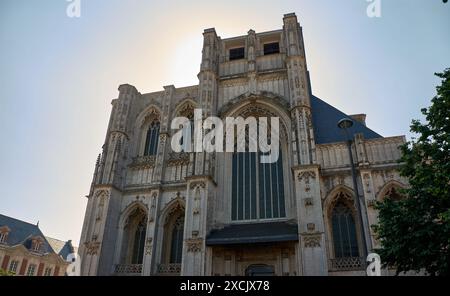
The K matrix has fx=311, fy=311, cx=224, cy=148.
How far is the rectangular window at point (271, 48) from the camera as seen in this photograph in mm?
24359

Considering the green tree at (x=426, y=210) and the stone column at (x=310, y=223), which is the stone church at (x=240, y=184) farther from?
the green tree at (x=426, y=210)

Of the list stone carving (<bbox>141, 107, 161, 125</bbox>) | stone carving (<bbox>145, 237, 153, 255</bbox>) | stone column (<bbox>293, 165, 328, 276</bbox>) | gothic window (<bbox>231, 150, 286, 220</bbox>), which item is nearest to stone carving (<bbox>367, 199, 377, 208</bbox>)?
stone column (<bbox>293, 165, 328, 276</bbox>)

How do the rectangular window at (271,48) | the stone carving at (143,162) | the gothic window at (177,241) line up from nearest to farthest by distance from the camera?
the gothic window at (177,241)
the stone carving at (143,162)
the rectangular window at (271,48)

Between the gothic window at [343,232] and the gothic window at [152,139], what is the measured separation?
12.9 m

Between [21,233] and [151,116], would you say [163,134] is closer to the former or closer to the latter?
[151,116]

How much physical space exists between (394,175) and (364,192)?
1923 mm

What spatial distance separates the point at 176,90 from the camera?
78.0ft

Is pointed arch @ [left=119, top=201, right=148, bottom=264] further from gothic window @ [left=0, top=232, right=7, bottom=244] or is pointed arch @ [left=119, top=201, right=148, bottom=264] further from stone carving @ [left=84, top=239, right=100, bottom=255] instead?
gothic window @ [left=0, top=232, right=7, bottom=244]

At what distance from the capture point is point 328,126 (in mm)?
20703

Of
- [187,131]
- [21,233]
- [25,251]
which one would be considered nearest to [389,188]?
[187,131]

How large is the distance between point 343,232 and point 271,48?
1504cm

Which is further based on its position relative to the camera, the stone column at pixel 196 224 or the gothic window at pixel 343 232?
the stone column at pixel 196 224

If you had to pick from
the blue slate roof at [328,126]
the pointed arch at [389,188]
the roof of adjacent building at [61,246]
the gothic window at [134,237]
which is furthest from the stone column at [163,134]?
the roof of adjacent building at [61,246]

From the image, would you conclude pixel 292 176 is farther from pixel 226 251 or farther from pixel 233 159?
pixel 226 251
